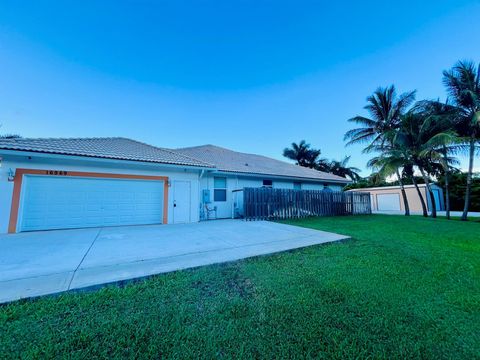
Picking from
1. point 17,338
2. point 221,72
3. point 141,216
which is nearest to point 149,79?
point 221,72

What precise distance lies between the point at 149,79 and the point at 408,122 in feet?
55.9

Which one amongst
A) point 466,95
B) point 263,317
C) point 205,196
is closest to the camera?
point 263,317

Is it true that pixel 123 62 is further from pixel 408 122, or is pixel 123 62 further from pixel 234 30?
pixel 408 122

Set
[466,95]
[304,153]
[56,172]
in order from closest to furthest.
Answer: [56,172]
[466,95]
[304,153]

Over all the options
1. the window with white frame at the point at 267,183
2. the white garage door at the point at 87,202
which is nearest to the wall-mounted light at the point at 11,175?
the white garage door at the point at 87,202

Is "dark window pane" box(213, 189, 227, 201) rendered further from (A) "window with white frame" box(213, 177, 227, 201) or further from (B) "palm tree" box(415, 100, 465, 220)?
(B) "palm tree" box(415, 100, 465, 220)

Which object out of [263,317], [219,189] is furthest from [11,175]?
[263,317]

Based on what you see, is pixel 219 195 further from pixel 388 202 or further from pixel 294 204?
pixel 388 202

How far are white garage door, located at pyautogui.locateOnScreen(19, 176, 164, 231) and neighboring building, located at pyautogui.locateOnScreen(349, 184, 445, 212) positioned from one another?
77.3 feet

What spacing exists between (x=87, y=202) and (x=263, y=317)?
9.05 metres

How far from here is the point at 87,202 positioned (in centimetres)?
830

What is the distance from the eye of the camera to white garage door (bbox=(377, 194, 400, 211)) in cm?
2116

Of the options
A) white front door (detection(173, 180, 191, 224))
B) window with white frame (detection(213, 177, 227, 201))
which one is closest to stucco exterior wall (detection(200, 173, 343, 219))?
window with white frame (detection(213, 177, 227, 201))

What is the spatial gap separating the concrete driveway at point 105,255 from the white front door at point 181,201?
12.0 ft
